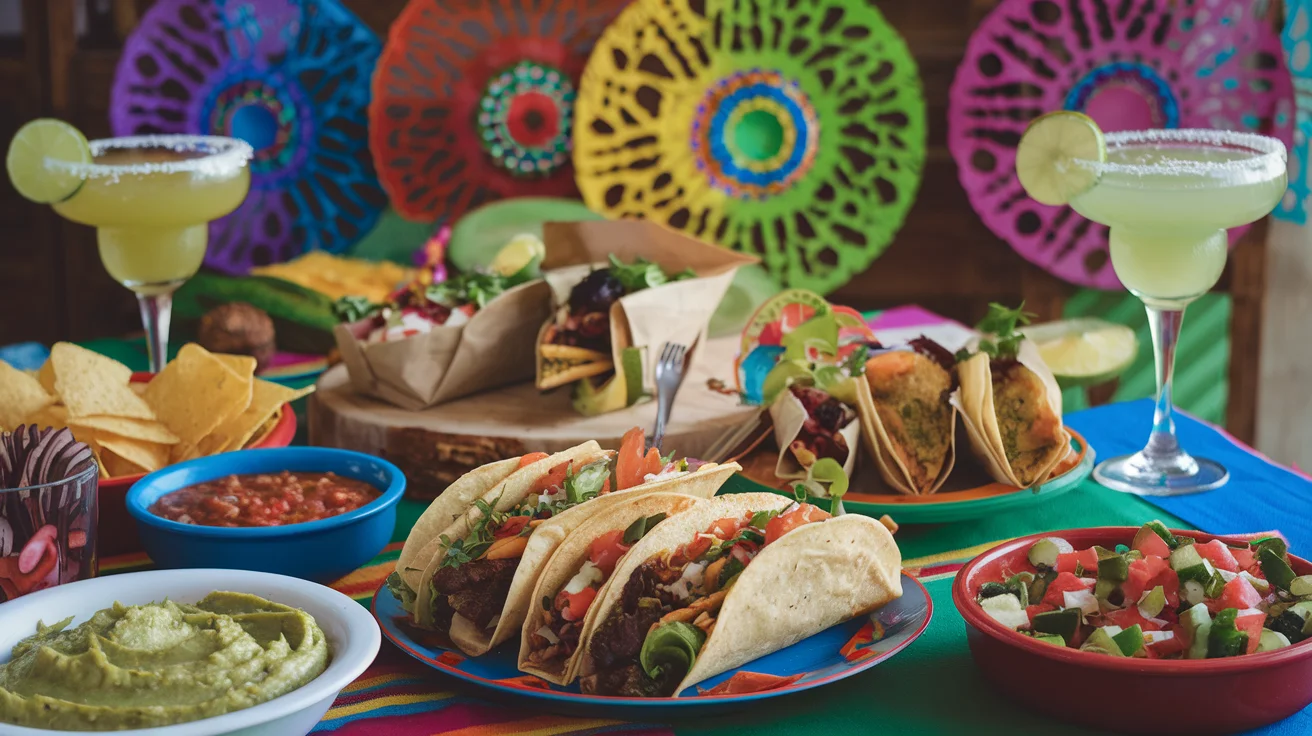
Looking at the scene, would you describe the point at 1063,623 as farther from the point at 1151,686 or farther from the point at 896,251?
the point at 896,251

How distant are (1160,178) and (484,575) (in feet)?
4.90

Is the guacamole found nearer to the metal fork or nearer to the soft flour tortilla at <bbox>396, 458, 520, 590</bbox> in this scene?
the soft flour tortilla at <bbox>396, 458, 520, 590</bbox>

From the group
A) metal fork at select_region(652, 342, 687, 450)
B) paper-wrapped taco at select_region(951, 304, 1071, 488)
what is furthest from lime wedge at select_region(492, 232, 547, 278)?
paper-wrapped taco at select_region(951, 304, 1071, 488)

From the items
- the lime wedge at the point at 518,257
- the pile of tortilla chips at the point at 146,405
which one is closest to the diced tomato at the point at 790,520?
the pile of tortilla chips at the point at 146,405

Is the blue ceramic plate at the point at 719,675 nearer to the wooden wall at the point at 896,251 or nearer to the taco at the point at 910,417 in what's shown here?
the taco at the point at 910,417

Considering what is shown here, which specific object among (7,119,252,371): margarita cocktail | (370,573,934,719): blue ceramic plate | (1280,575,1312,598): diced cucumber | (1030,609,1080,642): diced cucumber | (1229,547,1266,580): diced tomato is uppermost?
(7,119,252,371): margarita cocktail

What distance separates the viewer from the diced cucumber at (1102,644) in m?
1.48

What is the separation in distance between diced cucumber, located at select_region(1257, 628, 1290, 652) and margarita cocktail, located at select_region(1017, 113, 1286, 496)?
929mm

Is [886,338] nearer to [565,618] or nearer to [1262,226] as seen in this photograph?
Result: [565,618]

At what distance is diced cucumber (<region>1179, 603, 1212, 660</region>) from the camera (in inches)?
57.9

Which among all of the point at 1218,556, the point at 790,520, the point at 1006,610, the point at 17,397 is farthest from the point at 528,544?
the point at 17,397

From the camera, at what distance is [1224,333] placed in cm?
471

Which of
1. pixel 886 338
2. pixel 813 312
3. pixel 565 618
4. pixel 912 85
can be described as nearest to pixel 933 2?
pixel 912 85

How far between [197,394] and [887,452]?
1288 mm
